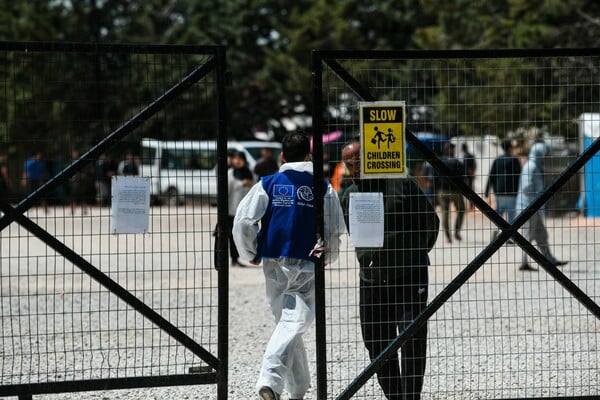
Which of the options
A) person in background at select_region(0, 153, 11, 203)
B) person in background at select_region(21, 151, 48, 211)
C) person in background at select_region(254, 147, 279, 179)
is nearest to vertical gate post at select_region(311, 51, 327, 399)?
person in background at select_region(21, 151, 48, 211)

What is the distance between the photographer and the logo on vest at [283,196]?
6.37m

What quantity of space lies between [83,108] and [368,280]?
26887mm

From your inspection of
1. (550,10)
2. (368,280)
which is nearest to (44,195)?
(368,280)

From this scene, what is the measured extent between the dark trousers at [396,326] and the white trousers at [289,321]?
0.40 meters

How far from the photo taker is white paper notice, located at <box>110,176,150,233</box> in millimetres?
6121

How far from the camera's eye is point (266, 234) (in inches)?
253

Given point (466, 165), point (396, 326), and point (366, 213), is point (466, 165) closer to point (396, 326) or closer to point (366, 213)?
point (396, 326)

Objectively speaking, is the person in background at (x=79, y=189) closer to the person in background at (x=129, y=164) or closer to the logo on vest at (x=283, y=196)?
the person in background at (x=129, y=164)

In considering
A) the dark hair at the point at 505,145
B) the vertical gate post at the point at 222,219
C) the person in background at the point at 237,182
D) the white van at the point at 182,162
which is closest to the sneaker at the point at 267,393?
the vertical gate post at the point at 222,219

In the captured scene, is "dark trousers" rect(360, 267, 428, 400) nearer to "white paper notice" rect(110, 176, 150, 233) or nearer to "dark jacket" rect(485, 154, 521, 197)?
"dark jacket" rect(485, 154, 521, 197)

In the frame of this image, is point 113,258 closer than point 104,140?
No

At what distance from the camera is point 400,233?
21.2 feet

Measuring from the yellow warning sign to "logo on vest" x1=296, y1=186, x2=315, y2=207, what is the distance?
47 cm

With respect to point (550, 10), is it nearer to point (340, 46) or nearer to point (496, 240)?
point (340, 46)
